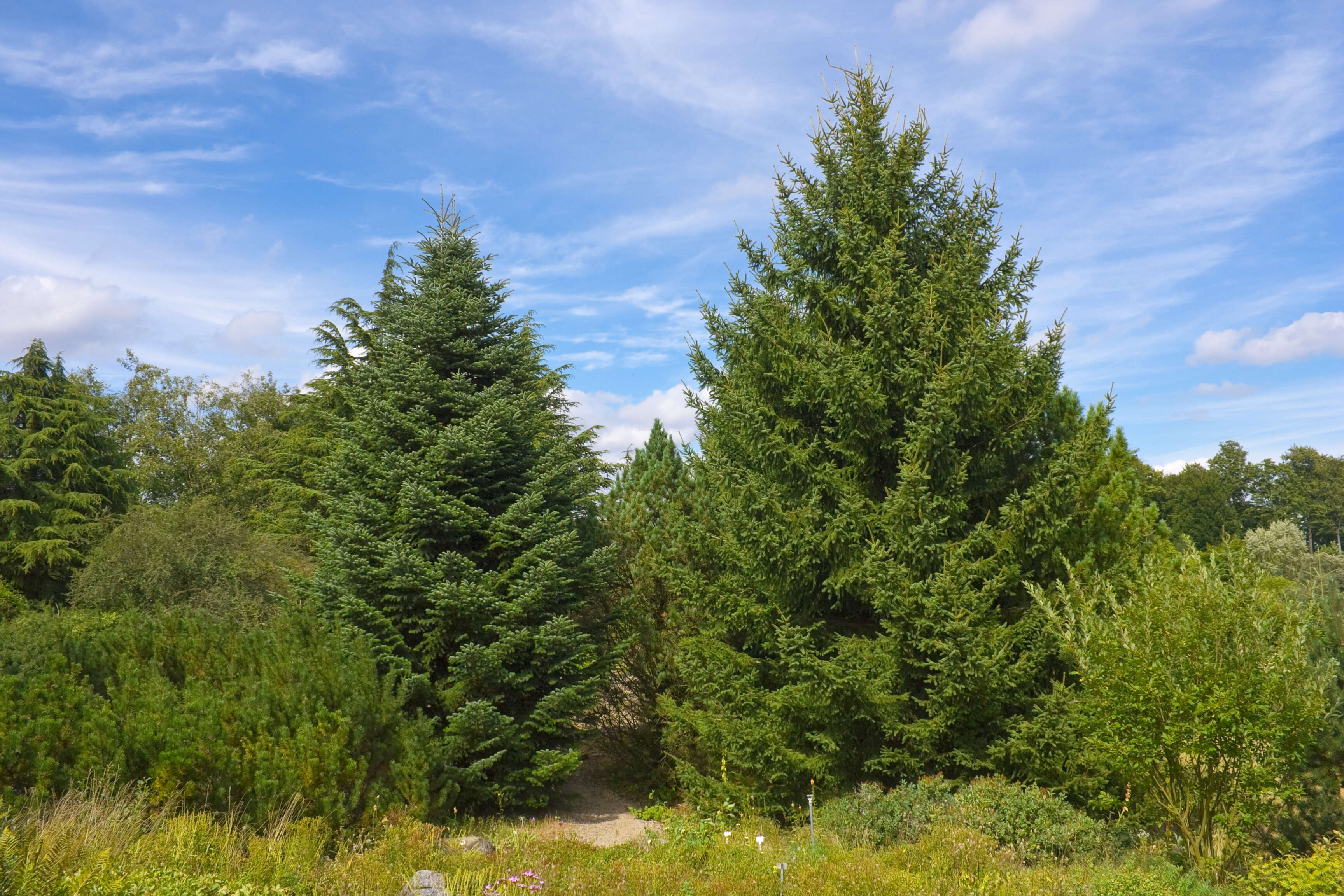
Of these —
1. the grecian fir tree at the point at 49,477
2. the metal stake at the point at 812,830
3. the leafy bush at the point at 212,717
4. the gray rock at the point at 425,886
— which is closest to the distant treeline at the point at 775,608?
the leafy bush at the point at 212,717

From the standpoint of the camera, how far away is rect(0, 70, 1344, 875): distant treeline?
754cm

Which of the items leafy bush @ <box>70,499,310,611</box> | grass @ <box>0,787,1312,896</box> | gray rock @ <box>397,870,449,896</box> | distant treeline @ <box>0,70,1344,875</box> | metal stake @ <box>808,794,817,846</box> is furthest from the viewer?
leafy bush @ <box>70,499,310,611</box>

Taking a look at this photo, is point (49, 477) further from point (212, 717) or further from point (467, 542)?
point (212, 717)

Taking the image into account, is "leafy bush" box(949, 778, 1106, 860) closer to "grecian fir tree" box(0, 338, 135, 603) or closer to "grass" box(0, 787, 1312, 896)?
"grass" box(0, 787, 1312, 896)

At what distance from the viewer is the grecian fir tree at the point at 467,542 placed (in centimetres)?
1052

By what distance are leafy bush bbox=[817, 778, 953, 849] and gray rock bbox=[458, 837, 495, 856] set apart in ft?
11.7

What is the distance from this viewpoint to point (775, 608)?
33.2 feet

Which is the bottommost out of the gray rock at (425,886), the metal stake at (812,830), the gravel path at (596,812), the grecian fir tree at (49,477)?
the gravel path at (596,812)

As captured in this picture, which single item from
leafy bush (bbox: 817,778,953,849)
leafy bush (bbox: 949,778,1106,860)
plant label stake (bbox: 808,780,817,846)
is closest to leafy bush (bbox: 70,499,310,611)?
plant label stake (bbox: 808,780,817,846)

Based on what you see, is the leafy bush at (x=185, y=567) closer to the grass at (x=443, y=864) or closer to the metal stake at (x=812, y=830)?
the grass at (x=443, y=864)

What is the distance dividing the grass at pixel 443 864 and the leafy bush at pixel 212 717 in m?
0.34

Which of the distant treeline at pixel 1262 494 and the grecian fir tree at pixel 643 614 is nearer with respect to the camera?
the grecian fir tree at pixel 643 614

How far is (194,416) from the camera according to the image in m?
36.6

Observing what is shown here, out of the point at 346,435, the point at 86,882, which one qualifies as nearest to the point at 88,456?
the point at 346,435
